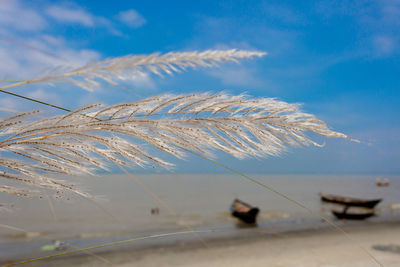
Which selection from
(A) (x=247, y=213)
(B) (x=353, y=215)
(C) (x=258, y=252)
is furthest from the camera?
(B) (x=353, y=215)

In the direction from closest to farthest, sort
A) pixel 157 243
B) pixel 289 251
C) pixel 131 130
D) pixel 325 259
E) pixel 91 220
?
1. pixel 131 130
2. pixel 325 259
3. pixel 289 251
4. pixel 157 243
5. pixel 91 220

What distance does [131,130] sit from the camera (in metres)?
0.67

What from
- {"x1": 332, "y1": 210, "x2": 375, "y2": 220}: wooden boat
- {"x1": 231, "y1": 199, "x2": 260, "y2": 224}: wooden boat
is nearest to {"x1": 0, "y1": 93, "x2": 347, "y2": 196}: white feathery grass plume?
{"x1": 231, "y1": 199, "x2": 260, "y2": 224}: wooden boat

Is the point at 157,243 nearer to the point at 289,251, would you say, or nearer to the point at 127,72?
the point at 289,251

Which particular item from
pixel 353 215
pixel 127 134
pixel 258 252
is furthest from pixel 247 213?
pixel 127 134

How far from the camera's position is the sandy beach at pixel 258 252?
6.70 metres

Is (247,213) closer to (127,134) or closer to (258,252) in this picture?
(258,252)

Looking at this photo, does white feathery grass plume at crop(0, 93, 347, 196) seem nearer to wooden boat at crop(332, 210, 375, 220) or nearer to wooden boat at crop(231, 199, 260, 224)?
wooden boat at crop(231, 199, 260, 224)

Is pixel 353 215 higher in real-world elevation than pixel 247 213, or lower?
higher

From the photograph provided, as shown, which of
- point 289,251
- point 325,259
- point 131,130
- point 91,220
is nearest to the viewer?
point 131,130

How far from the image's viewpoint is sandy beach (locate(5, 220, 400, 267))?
6699 mm

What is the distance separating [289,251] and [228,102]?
8.27 metres

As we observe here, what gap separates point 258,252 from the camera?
779 cm

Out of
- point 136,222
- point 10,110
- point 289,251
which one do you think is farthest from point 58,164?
point 136,222
